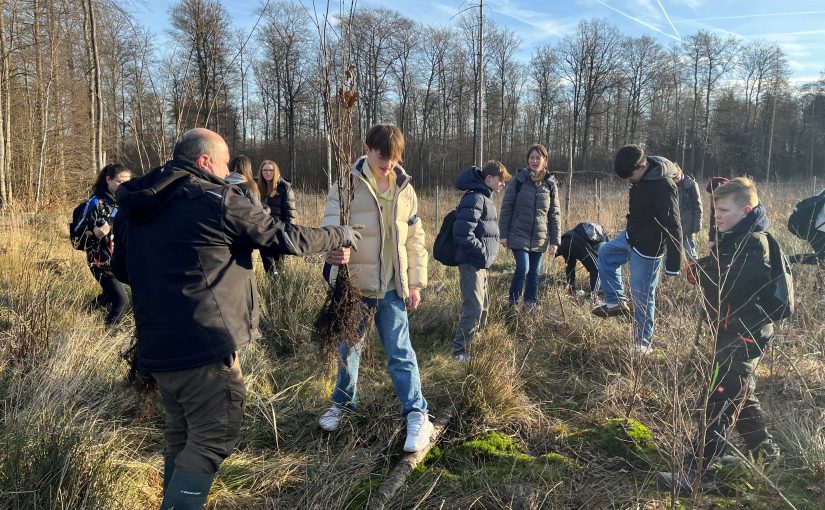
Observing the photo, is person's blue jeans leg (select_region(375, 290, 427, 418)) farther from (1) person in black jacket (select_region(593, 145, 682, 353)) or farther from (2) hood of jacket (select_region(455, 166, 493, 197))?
(1) person in black jacket (select_region(593, 145, 682, 353))

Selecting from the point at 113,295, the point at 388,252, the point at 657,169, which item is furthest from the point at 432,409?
the point at 113,295

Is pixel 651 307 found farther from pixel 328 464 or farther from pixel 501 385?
pixel 328 464

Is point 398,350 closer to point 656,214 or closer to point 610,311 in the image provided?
point 656,214

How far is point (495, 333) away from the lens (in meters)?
4.03

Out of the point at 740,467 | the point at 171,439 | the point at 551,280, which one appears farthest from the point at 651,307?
the point at 171,439

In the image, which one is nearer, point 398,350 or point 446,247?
point 398,350

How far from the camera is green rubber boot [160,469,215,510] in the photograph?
6.03 feet

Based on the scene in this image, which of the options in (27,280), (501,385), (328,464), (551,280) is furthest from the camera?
(551,280)

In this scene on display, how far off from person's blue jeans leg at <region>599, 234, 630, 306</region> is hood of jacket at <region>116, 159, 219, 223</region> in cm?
379

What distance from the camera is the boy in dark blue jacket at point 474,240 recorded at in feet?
13.3

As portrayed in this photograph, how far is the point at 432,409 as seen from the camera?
126 inches

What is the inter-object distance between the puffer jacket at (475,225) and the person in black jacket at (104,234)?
10.2ft

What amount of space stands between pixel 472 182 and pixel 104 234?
11.0ft

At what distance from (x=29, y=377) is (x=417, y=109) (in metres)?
36.2
